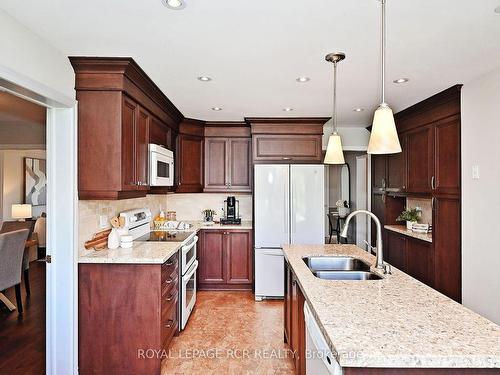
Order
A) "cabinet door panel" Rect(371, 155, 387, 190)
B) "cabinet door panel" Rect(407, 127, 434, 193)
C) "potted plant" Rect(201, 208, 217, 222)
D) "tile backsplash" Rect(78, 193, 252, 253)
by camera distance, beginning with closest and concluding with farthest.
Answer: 1. "cabinet door panel" Rect(407, 127, 434, 193)
2. "tile backsplash" Rect(78, 193, 252, 253)
3. "cabinet door panel" Rect(371, 155, 387, 190)
4. "potted plant" Rect(201, 208, 217, 222)

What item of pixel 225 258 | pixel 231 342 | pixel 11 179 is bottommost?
pixel 231 342

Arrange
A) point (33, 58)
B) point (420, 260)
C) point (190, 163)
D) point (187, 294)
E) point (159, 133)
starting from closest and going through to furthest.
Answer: point (33, 58) → point (187, 294) → point (159, 133) → point (420, 260) → point (190, 163)

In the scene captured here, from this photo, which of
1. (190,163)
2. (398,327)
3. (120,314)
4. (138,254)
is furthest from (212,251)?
(398,327)

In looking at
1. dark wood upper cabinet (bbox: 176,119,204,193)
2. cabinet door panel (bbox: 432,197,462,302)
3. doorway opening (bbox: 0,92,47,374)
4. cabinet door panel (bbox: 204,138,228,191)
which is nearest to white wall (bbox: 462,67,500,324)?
cabinet door panel (bbox: 432,197,462,302)

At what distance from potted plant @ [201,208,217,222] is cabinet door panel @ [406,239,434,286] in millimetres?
2693

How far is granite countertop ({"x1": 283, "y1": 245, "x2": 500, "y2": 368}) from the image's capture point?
1.06m

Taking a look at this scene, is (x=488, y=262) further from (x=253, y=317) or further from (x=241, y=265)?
(x=241, y=265)

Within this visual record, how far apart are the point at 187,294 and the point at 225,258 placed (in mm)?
1166

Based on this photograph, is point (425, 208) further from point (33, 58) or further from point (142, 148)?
point (33, 58)

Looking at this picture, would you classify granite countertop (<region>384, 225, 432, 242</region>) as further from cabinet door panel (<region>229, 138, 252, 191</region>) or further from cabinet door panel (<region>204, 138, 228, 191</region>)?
cabinet door panel (<region>204, 138, 228, 191</region>)

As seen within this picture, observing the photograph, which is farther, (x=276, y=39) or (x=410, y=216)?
(x=410, y=216)

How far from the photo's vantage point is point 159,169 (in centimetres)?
321

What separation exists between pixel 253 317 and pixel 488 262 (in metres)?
2.29

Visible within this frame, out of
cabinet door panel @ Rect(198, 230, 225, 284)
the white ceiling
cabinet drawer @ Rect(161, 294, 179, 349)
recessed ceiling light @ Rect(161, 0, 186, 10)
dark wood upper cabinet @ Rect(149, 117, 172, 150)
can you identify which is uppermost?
the white ceiling
